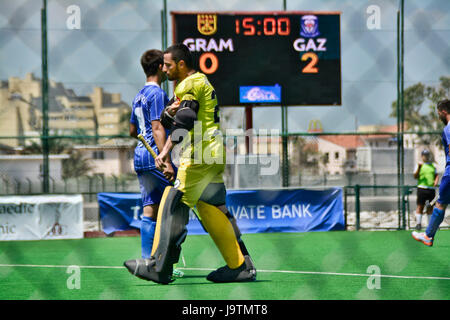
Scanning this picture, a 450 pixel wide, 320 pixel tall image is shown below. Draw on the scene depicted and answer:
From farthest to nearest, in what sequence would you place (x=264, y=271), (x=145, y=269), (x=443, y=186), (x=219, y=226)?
(x=443, y=186)
(x=264, y=271)
(x=219, y=226)
(x=145, y=269)

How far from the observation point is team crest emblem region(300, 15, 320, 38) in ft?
41.7

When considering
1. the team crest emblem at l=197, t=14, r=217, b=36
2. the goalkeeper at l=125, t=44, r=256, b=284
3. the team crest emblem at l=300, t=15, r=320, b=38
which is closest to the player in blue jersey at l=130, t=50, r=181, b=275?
the goalkeeper at l=125, t=44, r=256, b=284

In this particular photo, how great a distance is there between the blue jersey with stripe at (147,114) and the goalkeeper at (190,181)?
582 mm

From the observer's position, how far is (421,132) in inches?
513

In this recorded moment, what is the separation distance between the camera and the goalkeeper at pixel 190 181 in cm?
459

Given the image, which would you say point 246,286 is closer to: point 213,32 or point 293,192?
point 293,192

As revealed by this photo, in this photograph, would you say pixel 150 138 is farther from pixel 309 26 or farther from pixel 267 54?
pixel 309 26

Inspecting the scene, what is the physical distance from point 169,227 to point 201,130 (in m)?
0.73

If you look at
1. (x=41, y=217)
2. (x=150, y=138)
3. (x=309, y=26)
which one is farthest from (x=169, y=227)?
(x=309, y=26)

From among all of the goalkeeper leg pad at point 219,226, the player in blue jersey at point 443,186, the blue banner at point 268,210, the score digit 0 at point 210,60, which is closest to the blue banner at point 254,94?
the score digit 0 at point 210,60

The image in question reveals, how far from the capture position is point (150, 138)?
217 inches

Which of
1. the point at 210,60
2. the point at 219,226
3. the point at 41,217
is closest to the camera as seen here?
the point at 219,226

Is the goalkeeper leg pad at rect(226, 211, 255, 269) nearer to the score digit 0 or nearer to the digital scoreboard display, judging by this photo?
the digital scoreboard display
